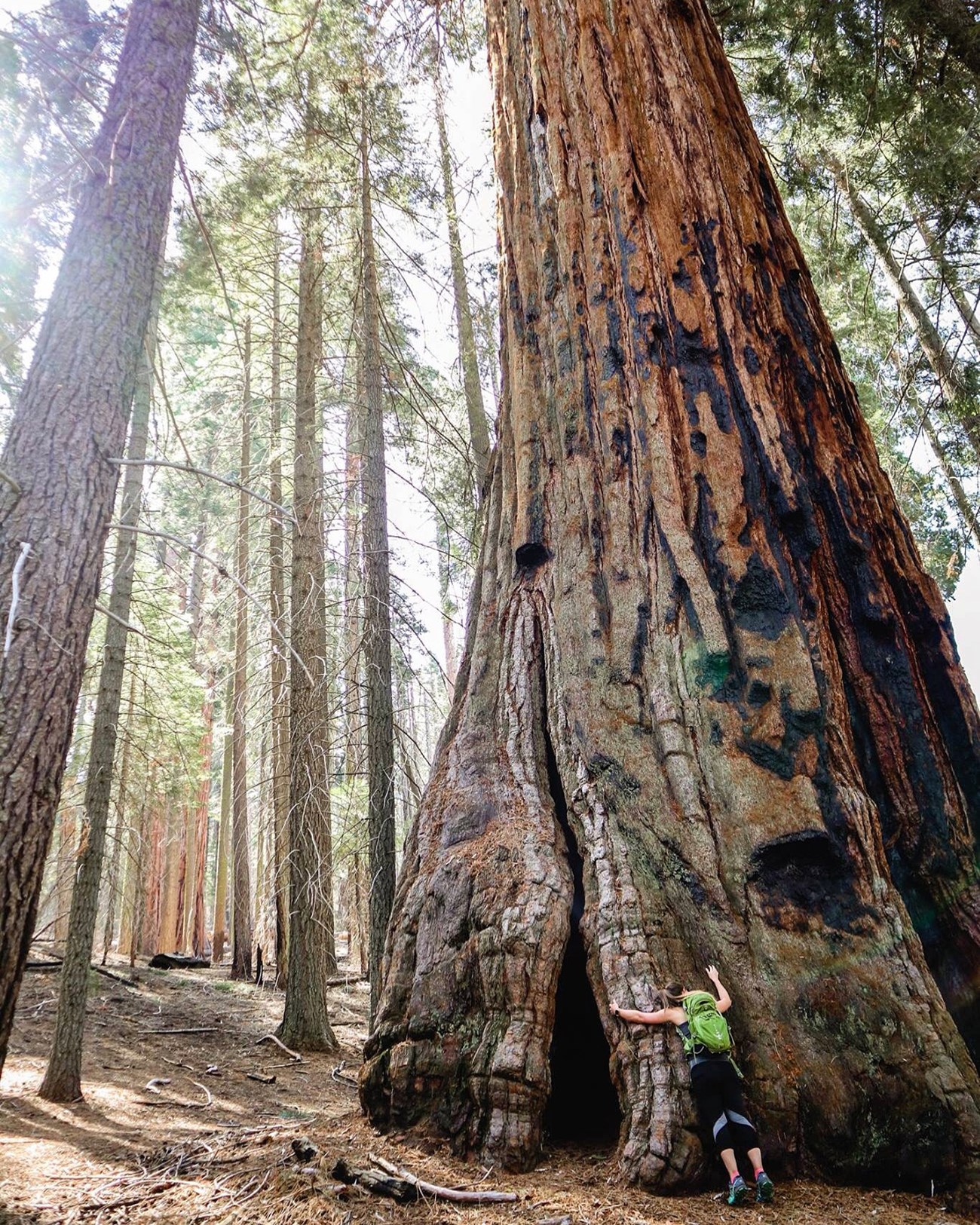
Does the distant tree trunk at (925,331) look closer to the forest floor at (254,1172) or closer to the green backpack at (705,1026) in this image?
the green backpack at (705,1026)

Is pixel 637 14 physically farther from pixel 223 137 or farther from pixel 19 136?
pixel 19 136

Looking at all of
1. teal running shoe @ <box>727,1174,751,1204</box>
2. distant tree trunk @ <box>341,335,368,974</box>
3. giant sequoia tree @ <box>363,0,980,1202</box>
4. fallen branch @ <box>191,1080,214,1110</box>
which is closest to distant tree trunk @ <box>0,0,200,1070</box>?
giant sequoia tree @ <box>363,0,980,1202</box>

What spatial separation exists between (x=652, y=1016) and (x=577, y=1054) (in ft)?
3.90

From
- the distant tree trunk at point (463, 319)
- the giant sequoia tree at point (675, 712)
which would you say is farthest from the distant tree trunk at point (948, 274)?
the distant tree trunk at point (463, 319)

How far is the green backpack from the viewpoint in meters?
2.84

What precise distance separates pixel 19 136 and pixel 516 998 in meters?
8.67

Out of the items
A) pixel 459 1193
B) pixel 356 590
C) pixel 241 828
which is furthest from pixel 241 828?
pixel 459 1193

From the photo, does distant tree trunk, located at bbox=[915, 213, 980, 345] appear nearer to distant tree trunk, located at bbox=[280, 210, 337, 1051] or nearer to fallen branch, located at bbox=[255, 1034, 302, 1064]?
distant tree trunk, located at bbox=[280, 210, 337, 1051]

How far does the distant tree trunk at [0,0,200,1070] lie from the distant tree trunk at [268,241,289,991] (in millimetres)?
4211

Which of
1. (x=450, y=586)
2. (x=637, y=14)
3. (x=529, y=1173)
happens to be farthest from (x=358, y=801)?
(x=637, y=14)

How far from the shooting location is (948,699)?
4160 mm

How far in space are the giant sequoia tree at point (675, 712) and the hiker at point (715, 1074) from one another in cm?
9

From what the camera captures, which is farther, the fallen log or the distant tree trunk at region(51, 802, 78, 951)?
the fallen log

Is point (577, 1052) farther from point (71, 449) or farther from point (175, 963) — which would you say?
point (175, 963)
